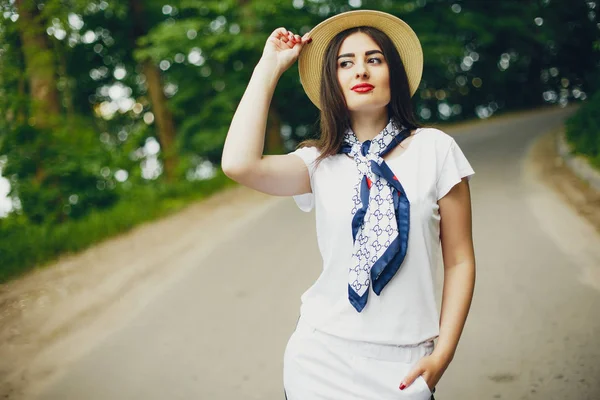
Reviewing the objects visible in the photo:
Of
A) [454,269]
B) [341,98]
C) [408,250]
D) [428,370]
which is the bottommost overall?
[428,370]

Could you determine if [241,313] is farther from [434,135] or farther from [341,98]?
[434,135]

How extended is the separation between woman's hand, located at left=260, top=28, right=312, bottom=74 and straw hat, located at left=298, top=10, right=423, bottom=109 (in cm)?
5

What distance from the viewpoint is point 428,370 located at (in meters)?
1.61

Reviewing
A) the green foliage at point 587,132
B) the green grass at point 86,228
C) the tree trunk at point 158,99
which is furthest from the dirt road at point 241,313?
the tree trunk at point 158,99

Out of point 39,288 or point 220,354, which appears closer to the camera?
point 220,354

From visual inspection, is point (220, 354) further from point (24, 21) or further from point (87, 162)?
point (24, 21)

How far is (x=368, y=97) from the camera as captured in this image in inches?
69.7

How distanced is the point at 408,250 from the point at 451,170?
0.27 m

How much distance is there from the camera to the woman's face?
178 cm

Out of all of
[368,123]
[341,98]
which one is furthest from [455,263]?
[341,98]

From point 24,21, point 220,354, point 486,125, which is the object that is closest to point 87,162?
point 24,21

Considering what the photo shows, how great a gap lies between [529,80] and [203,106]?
1887cm

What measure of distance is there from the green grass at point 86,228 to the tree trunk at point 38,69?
1406mm

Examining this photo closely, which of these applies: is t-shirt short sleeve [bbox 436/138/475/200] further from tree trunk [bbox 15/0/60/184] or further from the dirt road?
tree trunk [bbox 15/0/60/184]
